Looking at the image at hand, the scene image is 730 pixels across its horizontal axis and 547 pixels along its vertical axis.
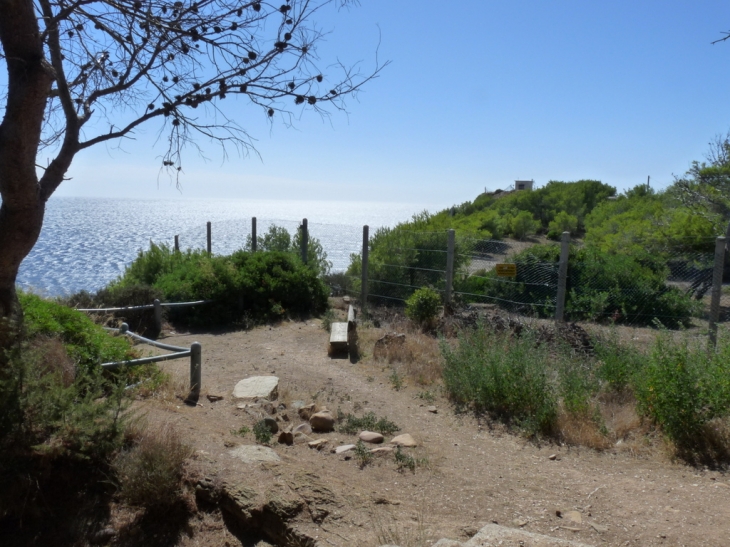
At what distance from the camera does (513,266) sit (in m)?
11.7

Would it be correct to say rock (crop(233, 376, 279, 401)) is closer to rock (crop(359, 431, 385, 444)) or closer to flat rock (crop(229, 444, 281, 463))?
rock (crop(359, 431, 385, 444))

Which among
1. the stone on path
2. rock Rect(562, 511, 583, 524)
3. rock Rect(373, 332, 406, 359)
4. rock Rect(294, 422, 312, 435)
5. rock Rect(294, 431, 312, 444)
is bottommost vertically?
rock Rect(294, 422, 312, 435)

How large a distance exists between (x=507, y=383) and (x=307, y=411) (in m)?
2.21

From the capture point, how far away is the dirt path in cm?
422

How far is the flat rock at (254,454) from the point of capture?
4.92m

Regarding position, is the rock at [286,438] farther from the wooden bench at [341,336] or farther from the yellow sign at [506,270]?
the yellow sign at [506,270]

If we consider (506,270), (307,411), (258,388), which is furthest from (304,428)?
(506,270)

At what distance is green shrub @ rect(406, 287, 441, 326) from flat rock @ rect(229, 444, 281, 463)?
261 inches

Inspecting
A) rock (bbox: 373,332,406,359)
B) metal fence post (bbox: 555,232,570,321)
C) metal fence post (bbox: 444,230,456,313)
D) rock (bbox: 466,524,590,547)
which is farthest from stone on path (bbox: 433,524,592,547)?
metal fence post (bbox: 444,230,456,313)

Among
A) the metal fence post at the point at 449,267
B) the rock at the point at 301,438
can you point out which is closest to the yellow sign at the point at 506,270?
the metal fence post at the point at 449,267

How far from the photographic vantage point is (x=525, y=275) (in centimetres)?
1408

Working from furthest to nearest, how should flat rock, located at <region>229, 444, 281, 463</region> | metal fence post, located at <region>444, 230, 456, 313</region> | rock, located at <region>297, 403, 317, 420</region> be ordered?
metal fence post, located at <region>444, 230, 456, 313</region>
rock, located at <region>297, 403, 317, 420</region>
flat rock, located at <region>229, 444, 281, 463</region>

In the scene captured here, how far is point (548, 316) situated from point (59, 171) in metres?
10.2

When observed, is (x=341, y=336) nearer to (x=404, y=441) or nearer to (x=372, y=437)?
(x=372, y=437)
